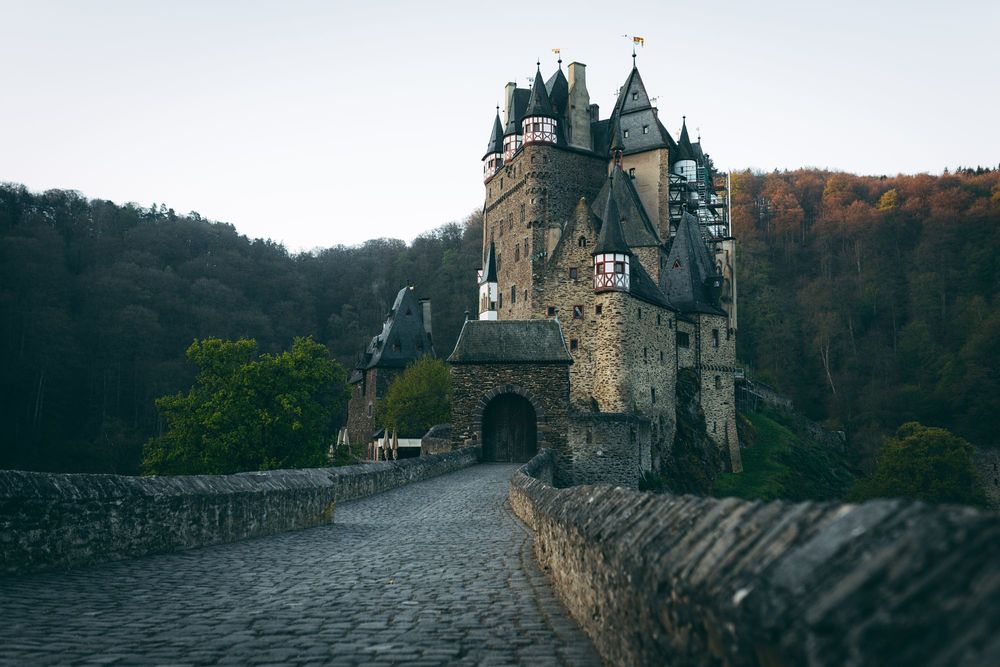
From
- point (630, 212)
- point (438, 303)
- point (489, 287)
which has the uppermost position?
point (630, 212)

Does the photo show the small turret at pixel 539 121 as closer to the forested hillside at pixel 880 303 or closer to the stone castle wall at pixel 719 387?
the stone castle wall at pixel 719 387

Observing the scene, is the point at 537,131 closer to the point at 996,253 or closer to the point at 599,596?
the point at 996,253

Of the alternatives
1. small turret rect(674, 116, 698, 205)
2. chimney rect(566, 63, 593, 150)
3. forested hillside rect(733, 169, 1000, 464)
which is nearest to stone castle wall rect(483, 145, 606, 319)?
chimney rect(566, 63, 593, 150)

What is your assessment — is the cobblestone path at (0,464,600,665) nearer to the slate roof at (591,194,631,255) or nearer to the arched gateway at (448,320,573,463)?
the arched gateway at (448,320,573,463)

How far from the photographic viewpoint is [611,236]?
144ft

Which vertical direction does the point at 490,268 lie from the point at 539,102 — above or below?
below

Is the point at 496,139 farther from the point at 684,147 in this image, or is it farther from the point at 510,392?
the point at 510,392

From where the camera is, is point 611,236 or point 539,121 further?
point 539,121

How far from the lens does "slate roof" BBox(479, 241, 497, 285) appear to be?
57812mm

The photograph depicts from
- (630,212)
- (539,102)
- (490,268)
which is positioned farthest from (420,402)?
(539,102)

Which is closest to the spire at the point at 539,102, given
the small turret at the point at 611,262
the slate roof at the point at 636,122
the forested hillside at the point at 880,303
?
the slate roof at the point at 636,122

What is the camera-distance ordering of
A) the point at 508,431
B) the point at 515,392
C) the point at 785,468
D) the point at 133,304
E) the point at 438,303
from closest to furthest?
the point at 515,392
the point at 508,431
the point at 785,468
the point at 133,304
the point at 438,303

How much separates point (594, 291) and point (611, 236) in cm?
303

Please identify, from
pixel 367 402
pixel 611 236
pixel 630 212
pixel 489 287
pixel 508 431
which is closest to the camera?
pixel 508 431
